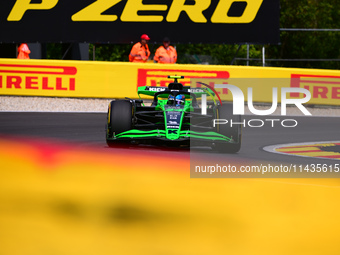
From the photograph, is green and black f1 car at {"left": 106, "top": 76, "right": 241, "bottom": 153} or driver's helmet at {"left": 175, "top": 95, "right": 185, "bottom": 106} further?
driver's helmet at {"left": 175, "top": 95, "right": 185, "bottom": 106}

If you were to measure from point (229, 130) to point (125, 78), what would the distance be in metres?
Result: 8.14

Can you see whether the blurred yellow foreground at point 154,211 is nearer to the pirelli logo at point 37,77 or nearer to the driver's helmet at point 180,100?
A: the driver's helmet at point 180,100

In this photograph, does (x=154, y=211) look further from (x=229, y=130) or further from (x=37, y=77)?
(x=37, y=77)

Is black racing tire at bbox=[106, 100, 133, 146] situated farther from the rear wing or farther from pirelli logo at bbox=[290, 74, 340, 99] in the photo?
pirelli logo at bbox=[290, 74, 340, 99]

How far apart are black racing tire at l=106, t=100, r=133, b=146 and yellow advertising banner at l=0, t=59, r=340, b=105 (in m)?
7.55

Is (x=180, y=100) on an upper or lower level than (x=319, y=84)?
lower

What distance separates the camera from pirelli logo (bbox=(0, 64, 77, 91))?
18.8 metres

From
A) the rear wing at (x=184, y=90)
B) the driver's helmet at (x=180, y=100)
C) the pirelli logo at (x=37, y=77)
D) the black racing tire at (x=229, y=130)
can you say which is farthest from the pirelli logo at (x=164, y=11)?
the black racing tire at (x=229, y=130)

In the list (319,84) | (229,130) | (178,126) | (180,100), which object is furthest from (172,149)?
(319,84)

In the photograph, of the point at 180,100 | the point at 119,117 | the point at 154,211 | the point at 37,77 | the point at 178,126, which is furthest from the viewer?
the point at 37,77

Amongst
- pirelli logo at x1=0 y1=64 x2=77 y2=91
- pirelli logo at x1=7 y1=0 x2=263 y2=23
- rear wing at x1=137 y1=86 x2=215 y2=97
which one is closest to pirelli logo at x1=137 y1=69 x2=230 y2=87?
pirelli logo at x1=0 y1=64 x2=77 y2=91

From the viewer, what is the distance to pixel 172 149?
11445 millimetres

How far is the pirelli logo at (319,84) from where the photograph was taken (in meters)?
18.8

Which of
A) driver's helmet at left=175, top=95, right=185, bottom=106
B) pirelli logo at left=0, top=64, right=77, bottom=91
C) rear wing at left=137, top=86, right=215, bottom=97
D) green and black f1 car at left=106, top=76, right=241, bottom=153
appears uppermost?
pirelli logo at left=0, top=64, right=77, bottom=91
